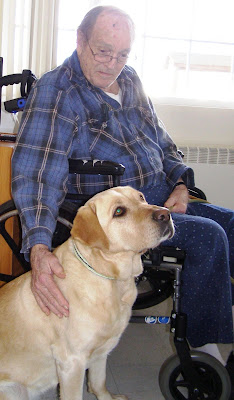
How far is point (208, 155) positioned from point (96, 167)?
1.88m

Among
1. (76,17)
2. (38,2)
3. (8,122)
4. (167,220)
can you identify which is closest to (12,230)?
(167,220)

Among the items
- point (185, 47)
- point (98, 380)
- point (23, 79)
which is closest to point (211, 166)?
point (185, 47)

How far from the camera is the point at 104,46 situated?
66.0 inches

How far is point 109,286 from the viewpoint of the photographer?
4.28 feet

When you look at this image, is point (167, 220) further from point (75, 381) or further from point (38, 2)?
point (38, 2)

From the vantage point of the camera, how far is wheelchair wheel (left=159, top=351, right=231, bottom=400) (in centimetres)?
148

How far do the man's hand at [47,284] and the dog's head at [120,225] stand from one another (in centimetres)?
13

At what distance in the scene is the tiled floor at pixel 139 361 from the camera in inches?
67.6

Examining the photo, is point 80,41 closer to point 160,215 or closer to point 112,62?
point 112,62

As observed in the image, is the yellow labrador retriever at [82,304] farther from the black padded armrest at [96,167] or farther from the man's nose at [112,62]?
the man's nose at [112,62]

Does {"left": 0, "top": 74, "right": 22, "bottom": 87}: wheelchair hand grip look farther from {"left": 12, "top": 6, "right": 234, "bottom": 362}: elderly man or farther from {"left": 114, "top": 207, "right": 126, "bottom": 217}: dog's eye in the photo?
{"left": 114, "top": 207, "right": 126, "bottom": 217}: dog's eye

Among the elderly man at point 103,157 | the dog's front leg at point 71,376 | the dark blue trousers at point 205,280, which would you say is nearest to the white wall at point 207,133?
the elderly man at point 103,157

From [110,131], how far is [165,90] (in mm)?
1806

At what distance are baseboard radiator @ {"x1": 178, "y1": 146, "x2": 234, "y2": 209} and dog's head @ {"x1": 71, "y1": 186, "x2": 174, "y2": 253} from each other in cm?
198
